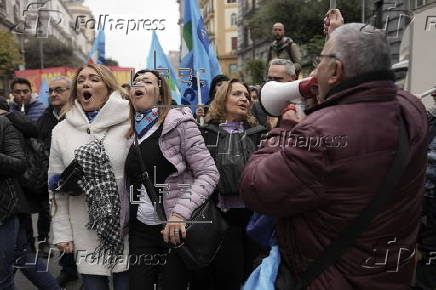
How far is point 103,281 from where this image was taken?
285 cm

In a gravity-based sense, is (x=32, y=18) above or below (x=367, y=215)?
above

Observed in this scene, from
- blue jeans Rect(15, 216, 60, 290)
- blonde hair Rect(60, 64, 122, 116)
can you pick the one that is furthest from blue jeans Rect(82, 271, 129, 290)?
blonde hair Rect(60, 64, 122, 116)

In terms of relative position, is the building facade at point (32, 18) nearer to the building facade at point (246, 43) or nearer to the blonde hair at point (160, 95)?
the blonde hair at point (160, 95)

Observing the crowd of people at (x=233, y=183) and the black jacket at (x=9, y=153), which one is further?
the black jacket at (x=9, y=153)

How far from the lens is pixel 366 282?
5.25ft

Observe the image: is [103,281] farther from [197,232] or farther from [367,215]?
[367,215]

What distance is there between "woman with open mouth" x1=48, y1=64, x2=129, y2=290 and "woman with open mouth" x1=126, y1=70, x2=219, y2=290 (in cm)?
10

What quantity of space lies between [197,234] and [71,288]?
7.49 feet

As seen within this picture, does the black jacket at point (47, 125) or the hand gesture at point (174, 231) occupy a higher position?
the black jacket at point (47, 125)

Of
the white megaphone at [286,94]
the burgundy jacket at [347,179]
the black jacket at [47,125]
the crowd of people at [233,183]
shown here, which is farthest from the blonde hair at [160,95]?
the black jacket at [47,125]

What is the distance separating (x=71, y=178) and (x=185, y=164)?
2.24 feet

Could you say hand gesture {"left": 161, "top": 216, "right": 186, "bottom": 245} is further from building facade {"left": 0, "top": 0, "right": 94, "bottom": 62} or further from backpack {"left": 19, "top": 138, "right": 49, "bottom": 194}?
backpack {"left": 19, "top": 138, "right": 49, "bottom": 194}

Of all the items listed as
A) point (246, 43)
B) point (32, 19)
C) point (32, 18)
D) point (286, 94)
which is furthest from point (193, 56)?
point (246, 43)

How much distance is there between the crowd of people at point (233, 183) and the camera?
5.00 ft
